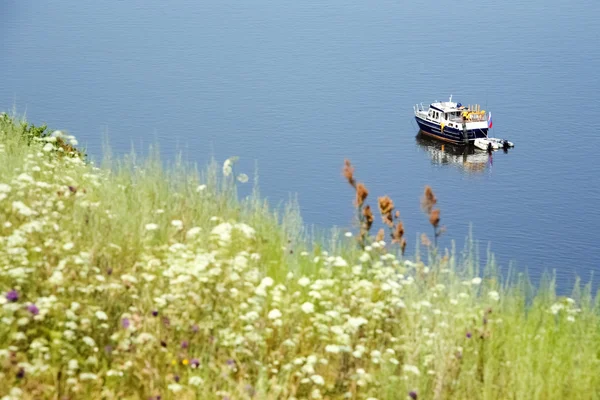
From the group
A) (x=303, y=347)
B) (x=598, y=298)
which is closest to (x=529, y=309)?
(x=598, y=298)

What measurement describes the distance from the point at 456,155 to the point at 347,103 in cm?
2237

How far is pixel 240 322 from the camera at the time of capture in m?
6.85

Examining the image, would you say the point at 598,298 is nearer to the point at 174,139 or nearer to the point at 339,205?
the point at 339,205

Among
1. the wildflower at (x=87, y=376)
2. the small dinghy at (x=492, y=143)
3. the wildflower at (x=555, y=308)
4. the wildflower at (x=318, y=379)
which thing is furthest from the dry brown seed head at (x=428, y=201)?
the small dinghy at (x=492, y=143)

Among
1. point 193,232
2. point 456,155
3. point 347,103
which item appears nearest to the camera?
point 193,232

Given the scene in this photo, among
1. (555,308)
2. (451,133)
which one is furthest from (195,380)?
(451,133)

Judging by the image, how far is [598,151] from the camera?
121062mm

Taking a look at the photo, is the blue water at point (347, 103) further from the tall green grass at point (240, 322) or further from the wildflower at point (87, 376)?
the wildflower at point (87, 376)

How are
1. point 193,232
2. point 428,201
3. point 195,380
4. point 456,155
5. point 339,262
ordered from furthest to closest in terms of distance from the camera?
point 456,155
point 428,201
point 193,232
point 339,262
point 195,380

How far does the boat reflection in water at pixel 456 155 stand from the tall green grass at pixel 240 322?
118 m

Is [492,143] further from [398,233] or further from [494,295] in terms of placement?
[494,295]

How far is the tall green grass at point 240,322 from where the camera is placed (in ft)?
20.8

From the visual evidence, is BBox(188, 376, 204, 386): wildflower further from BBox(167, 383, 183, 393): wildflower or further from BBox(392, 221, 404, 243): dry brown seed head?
BBox(392, 221, 404, 243): dry brown seed head

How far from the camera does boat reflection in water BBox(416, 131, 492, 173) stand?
416 ft
